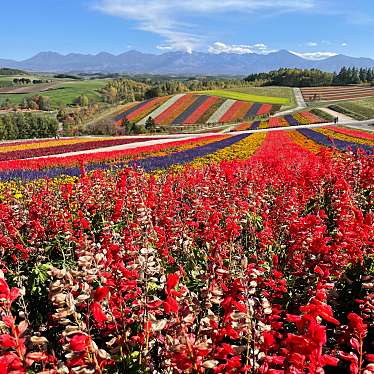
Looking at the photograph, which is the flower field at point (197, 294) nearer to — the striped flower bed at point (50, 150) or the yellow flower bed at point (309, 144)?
the yellow flower bed at point (309, 144)

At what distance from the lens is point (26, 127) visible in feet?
190

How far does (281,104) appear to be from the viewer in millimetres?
74625

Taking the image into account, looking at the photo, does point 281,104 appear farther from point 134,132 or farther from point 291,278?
point 291,278

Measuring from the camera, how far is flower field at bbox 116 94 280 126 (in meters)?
66.2

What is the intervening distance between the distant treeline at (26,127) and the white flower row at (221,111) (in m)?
26.4

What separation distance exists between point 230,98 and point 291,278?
79.2m

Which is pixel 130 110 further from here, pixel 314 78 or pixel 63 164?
pixel 314 78

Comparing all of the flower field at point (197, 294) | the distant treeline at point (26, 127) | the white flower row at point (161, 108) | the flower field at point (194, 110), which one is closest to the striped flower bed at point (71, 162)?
the flower field at point (197, 294)

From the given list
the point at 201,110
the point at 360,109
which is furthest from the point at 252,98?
the point at 360,109

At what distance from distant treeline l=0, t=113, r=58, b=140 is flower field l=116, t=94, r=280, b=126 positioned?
1278 centimetres

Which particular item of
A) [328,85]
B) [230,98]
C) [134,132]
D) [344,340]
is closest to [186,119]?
[134,132]

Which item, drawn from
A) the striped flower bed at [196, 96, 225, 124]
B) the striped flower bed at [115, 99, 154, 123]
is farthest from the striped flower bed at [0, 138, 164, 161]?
the striped flower bed at [115, 99, 154, 123]

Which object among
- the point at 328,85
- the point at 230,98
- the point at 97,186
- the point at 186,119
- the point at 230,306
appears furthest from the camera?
the point at 328,85

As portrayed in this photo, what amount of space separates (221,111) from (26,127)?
112 feet
